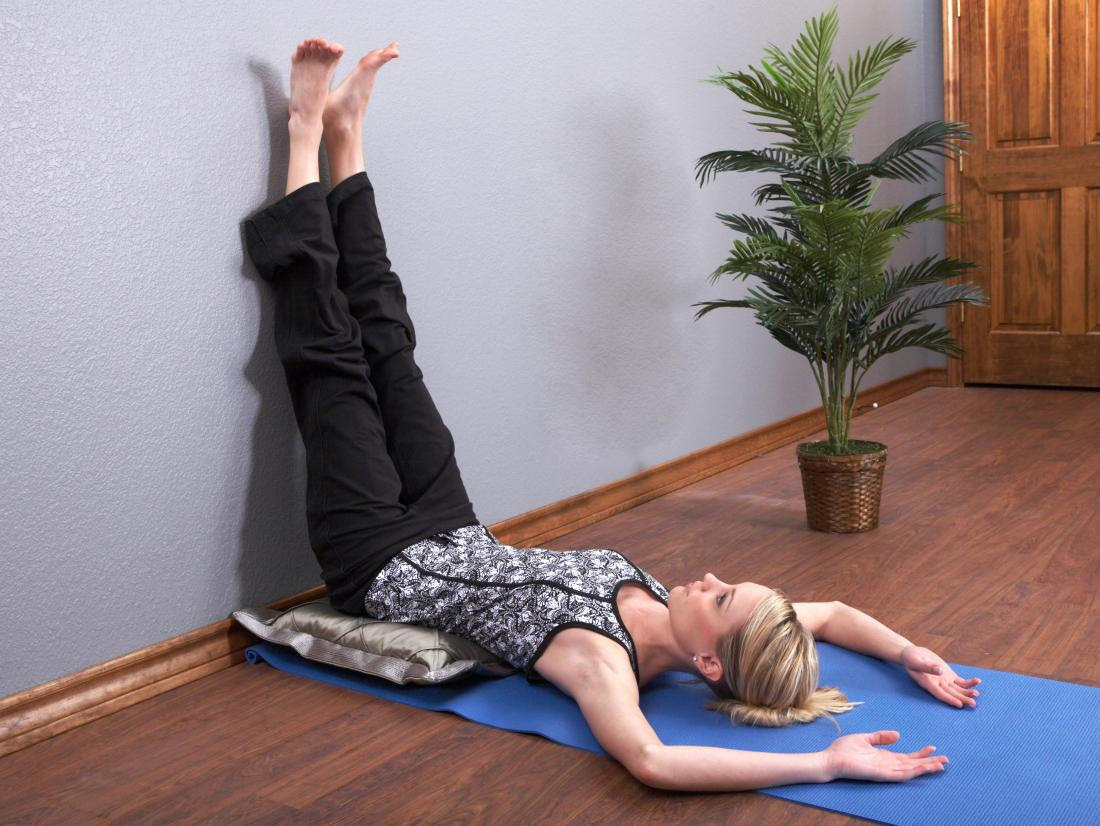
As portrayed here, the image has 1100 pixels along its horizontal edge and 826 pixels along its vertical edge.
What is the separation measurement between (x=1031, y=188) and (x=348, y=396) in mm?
3688

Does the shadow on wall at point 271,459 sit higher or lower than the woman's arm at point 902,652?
higher

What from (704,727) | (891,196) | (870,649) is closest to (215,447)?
(704,727)

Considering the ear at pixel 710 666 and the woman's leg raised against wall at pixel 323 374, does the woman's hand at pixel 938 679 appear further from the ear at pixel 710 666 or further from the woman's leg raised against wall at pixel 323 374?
Result: the woman's leg raised against wall at pixel 323 374

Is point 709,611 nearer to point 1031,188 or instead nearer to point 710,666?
point 710,666

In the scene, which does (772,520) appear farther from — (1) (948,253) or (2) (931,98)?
(2) (931,98)

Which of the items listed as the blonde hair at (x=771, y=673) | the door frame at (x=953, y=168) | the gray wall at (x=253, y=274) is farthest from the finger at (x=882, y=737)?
the door frame at (x=953, y=168)

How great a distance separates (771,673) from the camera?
164cm

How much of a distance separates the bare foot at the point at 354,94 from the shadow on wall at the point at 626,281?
2.80ft

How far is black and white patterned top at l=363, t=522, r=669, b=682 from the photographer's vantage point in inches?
71.3

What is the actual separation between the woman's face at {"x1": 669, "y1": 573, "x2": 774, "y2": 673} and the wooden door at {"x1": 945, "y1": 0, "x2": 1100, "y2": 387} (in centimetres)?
363

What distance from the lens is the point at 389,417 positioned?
2.29 m

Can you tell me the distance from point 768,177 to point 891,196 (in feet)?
3.69

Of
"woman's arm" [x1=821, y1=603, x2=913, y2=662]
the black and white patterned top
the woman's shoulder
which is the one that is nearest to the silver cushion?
the black and white patterned top

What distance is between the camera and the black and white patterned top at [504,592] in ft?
5.94
